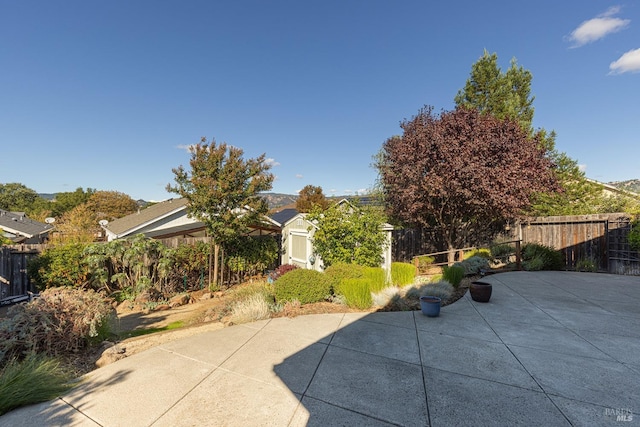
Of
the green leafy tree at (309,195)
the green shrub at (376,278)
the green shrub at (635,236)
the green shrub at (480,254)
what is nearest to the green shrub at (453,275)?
the green shrub at (376,278)

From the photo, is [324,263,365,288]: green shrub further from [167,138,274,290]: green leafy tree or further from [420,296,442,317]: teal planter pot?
[167,138,274,290]: green leafy tree

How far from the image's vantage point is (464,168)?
8727 mm

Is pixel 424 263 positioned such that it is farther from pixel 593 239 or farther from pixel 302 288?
pixel 302 288

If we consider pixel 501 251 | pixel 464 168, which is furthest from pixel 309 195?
pixel 464 168

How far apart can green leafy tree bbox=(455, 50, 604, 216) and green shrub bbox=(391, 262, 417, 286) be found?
39.5ft

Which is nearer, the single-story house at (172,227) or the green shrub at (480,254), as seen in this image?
the green shrub at (480,254)

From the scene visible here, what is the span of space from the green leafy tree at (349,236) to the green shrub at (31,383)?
617 centimetres

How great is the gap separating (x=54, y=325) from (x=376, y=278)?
5.74 meters

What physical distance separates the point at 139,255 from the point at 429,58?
44.5 ft

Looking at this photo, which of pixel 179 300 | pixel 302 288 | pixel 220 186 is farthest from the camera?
pixel 220 186

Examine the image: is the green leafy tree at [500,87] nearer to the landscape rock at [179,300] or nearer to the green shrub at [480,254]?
the green shrub at [480,254]

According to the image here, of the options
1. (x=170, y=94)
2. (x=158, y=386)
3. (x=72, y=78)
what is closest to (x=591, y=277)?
(x=158, y=386)

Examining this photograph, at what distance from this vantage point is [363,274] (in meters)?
6.47

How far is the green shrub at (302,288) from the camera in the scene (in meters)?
5.90
